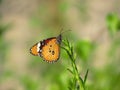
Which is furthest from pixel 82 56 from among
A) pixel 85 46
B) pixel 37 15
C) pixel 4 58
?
pixel 37 15

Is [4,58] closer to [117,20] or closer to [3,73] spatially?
[3,73]

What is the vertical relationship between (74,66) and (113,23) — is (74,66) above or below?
below

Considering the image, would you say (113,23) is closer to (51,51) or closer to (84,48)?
(84,48)

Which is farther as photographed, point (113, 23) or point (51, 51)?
point (113, 23)

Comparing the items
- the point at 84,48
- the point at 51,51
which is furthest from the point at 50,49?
the point at 84,48

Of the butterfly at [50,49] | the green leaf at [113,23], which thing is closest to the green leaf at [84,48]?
the green leaf at [113,23]

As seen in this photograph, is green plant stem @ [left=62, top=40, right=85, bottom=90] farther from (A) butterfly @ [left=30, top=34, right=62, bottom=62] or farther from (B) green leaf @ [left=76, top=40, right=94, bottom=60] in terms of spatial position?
(B) green leaf @ [left=76, top=40, right=94, bottom=60]

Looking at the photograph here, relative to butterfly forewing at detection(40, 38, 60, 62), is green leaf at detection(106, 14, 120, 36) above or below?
above

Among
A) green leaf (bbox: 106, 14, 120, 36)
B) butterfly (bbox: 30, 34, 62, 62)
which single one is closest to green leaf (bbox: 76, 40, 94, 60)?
green leaf (bbox: 106, 14, 120, 36)
